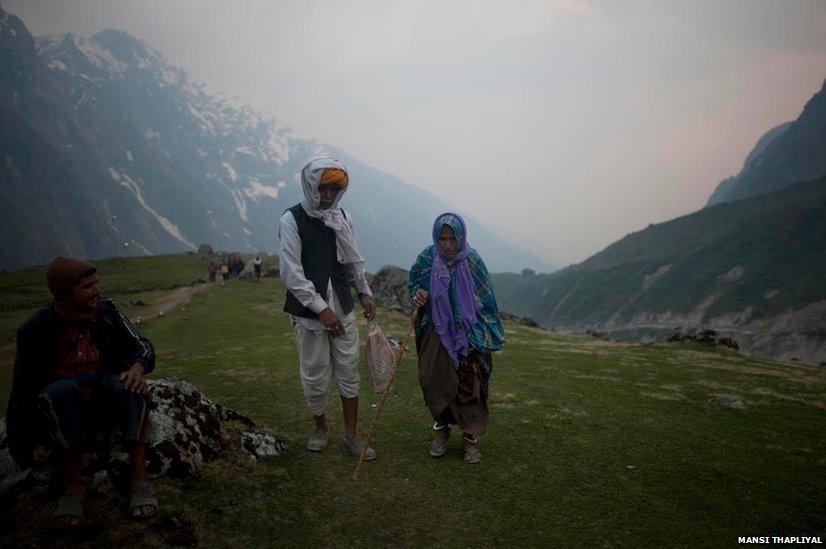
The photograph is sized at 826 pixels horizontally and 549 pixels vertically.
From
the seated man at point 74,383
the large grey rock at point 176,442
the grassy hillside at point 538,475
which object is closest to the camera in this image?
the seated man at point 74,383

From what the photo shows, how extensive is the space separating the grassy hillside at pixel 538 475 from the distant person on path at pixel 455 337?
1.87 feet

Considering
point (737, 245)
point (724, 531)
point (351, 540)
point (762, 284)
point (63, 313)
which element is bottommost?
point (351, 540)

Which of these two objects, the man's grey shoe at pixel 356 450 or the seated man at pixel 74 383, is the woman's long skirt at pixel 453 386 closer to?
the man's grey shoe at pixel 356 450

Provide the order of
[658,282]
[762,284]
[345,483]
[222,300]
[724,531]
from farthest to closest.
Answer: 1. [658,282]
2. [762,284]
3. [222,300]
4. [345,483]
5. [724,531]

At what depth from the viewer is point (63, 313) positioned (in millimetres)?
4156

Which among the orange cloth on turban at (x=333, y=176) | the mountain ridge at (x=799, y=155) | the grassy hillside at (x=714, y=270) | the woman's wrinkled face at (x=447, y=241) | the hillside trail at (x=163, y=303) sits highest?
the mountain ridge at (x=799, y=155)

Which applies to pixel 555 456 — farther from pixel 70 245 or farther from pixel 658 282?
pixel 70 245

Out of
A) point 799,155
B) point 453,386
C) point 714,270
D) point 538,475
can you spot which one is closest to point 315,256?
point 453,386

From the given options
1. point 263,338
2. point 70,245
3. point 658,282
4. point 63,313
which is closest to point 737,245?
point 658,282

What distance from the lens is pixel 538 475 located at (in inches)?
223

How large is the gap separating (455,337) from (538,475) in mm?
1978

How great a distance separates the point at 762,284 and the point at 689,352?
3638 inches

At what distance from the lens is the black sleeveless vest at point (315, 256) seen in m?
5.63

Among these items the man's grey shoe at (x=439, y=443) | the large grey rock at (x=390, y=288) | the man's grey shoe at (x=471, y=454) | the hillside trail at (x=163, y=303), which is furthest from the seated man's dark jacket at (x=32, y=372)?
the large grey rock at (x=390, y=288)
